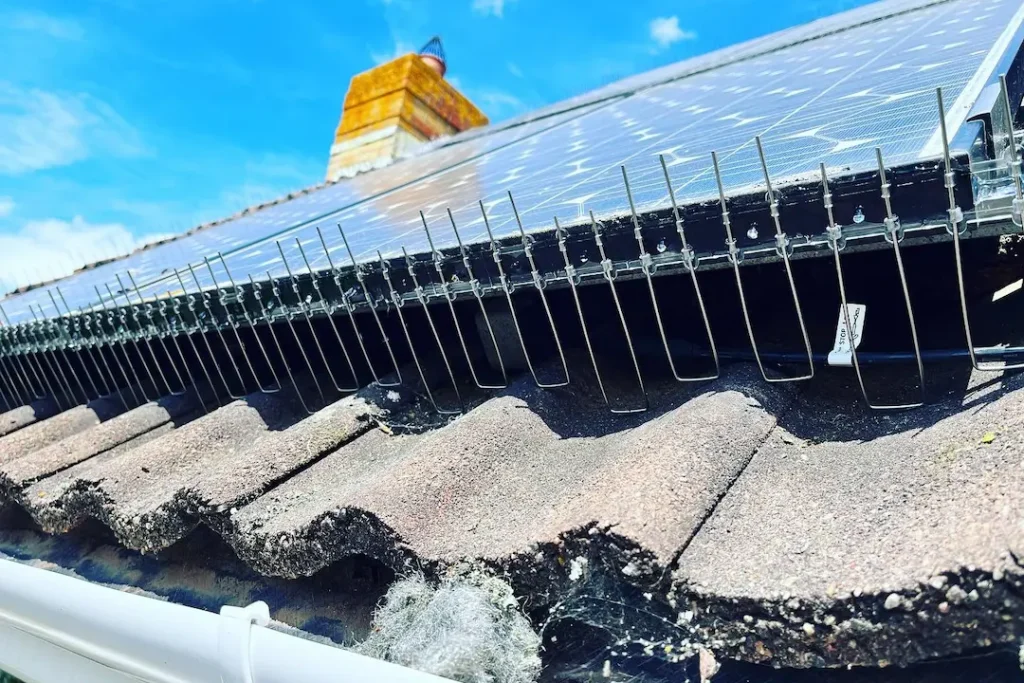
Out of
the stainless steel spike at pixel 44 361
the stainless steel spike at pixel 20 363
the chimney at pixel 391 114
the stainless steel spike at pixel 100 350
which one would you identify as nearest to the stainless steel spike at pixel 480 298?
the stainless steel spike at pixel 100 350

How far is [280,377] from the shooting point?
3863 millimetres

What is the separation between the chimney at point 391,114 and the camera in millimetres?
14703

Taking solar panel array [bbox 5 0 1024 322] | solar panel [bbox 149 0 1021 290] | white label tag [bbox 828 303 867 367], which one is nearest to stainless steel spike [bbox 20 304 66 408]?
solar panel array [bbox 5 0 1024 322]

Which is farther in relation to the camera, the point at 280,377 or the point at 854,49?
the point at 854,49

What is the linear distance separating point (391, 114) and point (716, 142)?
1297 cm

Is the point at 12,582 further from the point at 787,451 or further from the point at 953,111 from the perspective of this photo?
the point at 953,111

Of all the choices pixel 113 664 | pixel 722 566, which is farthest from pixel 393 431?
pixel 722 566

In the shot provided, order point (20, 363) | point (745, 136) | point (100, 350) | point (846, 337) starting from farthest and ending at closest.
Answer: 1. point (20, 363)
2. point (100, 350)
3. point (745, 136)
4. point (846, 337)

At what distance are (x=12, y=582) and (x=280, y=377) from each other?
4.96 ft

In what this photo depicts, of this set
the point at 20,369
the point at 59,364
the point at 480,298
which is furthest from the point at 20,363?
the point at 480,298

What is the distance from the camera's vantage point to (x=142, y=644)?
7.16 feet

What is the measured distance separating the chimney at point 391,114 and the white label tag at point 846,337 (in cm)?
1242

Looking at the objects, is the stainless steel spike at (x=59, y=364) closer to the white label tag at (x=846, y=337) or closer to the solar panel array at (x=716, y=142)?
the solar panel array at (x=716, y=142)

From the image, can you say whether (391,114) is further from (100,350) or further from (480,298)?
(480,298)
